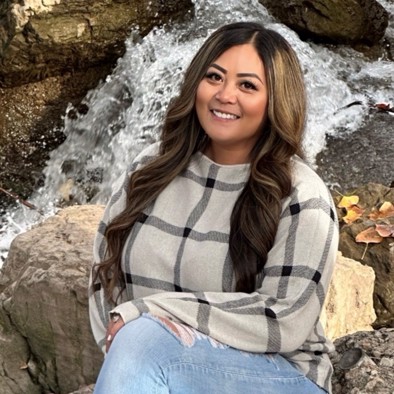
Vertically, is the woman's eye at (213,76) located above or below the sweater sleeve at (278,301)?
above

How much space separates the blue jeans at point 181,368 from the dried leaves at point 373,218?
5.56 ft

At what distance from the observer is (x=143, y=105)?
625cm

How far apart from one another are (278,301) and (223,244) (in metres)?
0.25

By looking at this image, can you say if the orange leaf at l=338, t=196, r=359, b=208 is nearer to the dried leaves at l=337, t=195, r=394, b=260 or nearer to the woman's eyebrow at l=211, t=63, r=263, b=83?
the dried leaves at l=337, t=195, r=394, b=260

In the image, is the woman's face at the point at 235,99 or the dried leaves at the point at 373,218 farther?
the dried leaves at the point at 373,218

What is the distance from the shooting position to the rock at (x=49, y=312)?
122 inches

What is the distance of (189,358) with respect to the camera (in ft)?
6.60

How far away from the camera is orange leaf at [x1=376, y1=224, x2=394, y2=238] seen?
3686mm

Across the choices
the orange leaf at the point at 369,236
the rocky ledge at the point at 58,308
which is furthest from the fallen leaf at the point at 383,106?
the rocky ledge at the point at 58,308

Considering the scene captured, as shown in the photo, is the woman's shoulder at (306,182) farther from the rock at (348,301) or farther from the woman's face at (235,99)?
the rock at (348,301)

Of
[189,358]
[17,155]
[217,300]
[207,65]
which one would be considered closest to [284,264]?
[217,300]

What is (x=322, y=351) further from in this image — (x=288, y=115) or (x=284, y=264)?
(x=288, y=115)

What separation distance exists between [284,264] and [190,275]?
29 cm

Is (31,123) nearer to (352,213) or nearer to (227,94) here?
(352,213)
